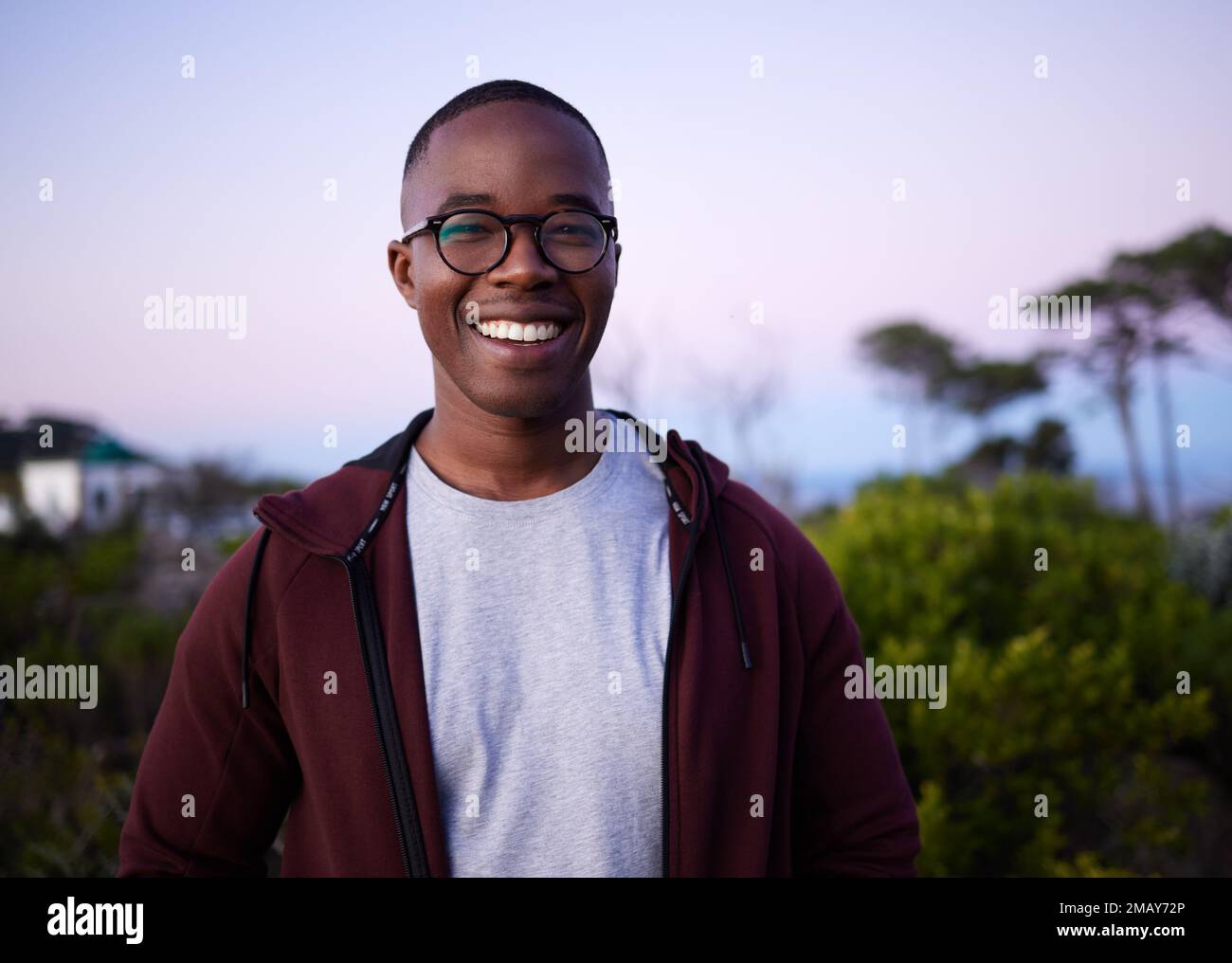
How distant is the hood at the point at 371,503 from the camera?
1.82 metres

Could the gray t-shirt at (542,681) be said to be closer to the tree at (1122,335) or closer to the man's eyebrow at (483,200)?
the man's eyebrow at (483,200)

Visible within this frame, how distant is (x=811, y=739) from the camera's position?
194 cm

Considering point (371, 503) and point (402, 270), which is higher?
point (402, 270)

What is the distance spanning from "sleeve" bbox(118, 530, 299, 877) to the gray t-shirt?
1.07ft

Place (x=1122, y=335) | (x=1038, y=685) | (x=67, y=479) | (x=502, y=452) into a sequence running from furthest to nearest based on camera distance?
(x=1122, y=335), (x=67, y=479), (x=1038, y=685), (x=502, y=452)

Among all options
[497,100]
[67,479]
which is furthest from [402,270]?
[67,479]

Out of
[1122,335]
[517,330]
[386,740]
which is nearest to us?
[386,740]

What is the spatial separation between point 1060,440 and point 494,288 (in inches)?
747

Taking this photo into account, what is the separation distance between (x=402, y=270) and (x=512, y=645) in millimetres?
827

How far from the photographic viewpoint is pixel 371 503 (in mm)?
1898

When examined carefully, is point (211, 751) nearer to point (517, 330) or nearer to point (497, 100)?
point (517, 330)

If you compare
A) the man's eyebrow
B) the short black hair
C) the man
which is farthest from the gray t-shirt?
the short black hair
